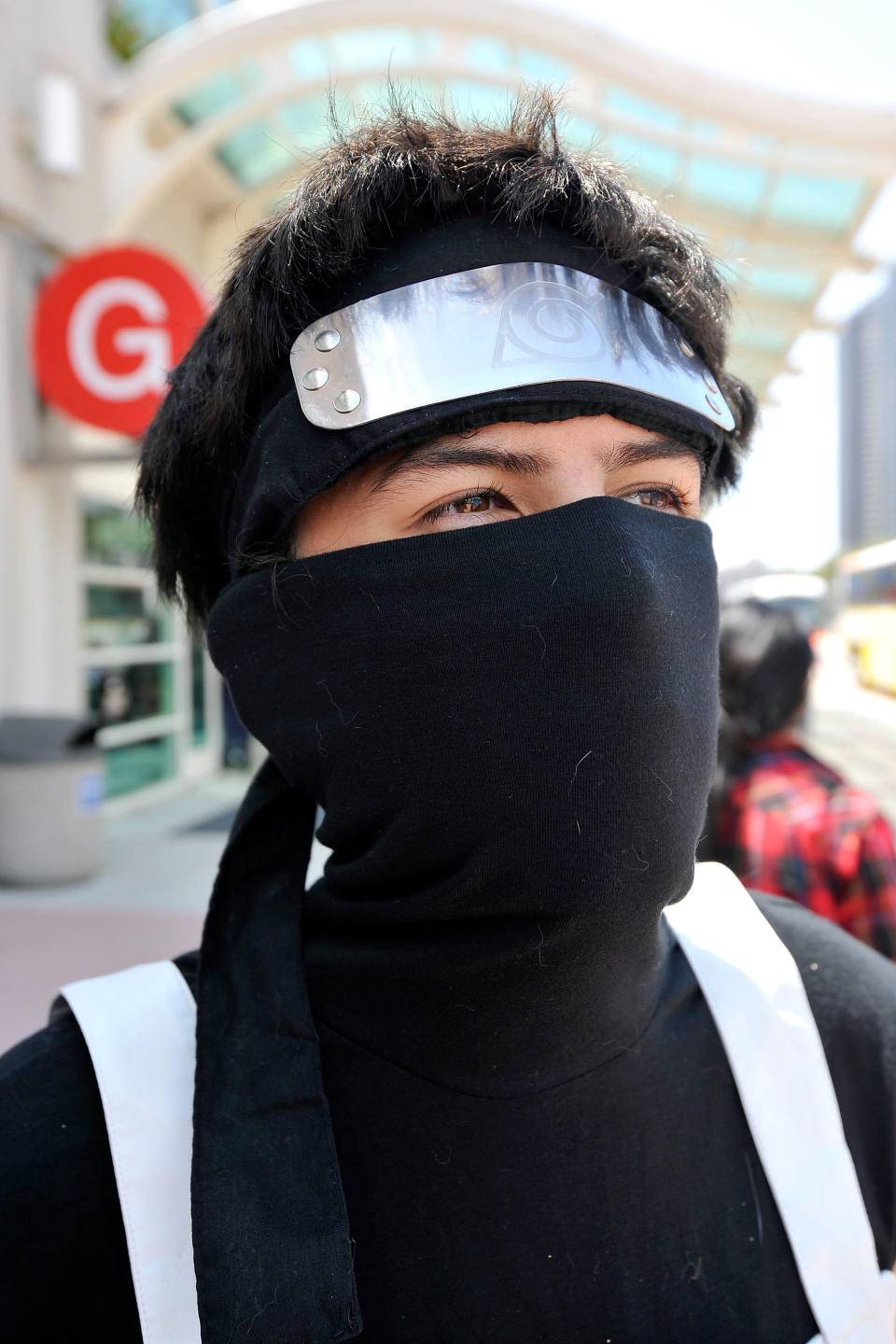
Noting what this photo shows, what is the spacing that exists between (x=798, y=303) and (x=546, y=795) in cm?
968

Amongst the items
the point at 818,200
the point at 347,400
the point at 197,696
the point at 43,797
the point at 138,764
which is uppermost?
the point at 818,200

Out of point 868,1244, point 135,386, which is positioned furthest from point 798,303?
point 868,1244

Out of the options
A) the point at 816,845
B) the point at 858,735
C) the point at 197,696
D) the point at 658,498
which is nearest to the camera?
the point at 658,498

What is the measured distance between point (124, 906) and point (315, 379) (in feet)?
16.4

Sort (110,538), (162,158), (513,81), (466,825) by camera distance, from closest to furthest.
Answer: (466,825) → (513,81) → (162,158) → (110,538)

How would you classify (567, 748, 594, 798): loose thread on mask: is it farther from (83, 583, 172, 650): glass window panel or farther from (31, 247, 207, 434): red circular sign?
(83, 583, 172, 650): glass window panel

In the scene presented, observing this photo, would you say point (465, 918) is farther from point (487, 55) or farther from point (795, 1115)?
point (487, 55)

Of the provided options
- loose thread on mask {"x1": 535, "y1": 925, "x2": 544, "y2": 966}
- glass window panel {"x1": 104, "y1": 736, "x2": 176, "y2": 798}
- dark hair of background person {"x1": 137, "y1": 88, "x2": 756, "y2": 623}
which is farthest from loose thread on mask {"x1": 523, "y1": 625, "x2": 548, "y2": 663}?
glass window panel {"x1": 104, "y1": 736, "x2": 176, "y2": 798}

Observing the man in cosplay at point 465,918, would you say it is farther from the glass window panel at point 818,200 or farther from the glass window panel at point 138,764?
the glass window panel at point 138,764

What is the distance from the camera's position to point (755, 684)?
2828 mm

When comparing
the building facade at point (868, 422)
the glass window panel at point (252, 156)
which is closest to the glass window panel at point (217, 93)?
the glass window panel at point (252, 156)

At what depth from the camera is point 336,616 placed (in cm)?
103

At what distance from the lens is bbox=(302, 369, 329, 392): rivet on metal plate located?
105 cm

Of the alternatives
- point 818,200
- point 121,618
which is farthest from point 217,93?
point 818,200
